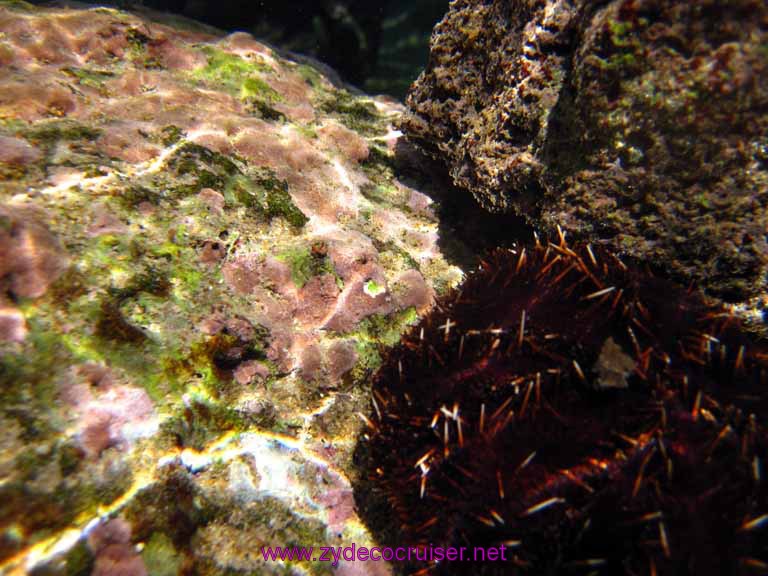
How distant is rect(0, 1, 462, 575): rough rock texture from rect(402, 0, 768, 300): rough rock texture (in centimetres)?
106

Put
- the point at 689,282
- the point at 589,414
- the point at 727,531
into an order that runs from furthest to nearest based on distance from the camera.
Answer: the point at 689,282
the point at 589,414
the point at 727,531

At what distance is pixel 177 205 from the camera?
2568 millimetres

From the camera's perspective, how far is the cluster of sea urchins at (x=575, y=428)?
1551mm

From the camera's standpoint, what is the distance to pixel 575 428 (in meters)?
1.80

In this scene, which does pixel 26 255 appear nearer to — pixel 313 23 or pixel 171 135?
pixel 171 135

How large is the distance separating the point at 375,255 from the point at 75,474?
204cm

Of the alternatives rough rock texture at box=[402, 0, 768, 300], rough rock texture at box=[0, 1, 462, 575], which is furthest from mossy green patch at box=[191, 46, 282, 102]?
rough rock texture at box=[402, 0, 768, 300]

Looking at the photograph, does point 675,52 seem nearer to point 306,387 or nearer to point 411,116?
point 411,116

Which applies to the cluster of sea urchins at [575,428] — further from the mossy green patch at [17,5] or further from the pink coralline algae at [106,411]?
the mossy green patch at [17,5]

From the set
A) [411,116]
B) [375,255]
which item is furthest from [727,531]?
[411,116]

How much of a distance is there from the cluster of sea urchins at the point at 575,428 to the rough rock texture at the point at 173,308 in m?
0.57

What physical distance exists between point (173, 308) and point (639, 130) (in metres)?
2.80

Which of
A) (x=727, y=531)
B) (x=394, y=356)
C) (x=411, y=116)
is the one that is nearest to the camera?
(x=727, y=531)

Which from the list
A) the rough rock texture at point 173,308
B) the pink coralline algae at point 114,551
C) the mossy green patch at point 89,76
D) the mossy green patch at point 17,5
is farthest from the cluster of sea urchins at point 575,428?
the mossy green patch at point 17,5
